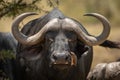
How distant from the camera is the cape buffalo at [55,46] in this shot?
10.1 meters

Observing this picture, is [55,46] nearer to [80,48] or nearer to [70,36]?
[70,36]

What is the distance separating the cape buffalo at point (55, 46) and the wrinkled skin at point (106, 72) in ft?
3.60

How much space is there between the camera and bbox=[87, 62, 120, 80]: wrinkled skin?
1259 cm

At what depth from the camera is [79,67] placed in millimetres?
11305

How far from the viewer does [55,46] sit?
1017 cm

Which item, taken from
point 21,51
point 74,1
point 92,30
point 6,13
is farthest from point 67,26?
point 74,1

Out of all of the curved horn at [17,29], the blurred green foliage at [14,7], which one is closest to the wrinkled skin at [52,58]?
the curved horn at [17,29]

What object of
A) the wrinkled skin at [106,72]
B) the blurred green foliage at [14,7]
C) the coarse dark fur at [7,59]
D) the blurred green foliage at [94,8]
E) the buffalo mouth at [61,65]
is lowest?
the blurred green foliage at [94,8]

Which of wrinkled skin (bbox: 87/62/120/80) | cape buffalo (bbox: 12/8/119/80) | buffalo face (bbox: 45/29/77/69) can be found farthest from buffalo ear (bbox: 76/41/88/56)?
wrinkled skin (bbox: 87/62/120/80)

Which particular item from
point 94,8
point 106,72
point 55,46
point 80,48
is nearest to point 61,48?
point 55,46

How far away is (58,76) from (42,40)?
0.68 m

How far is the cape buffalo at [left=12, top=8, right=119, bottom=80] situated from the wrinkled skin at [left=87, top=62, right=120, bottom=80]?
1098mm

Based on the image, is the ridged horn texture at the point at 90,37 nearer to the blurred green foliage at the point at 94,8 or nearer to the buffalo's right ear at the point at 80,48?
the buffalo's right ear at the point at 80,48

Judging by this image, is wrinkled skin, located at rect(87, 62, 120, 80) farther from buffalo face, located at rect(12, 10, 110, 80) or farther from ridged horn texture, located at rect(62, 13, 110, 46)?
ridged horn texture, located at rect(62, 13, 110, 46)
